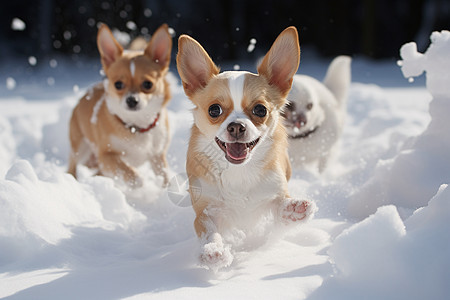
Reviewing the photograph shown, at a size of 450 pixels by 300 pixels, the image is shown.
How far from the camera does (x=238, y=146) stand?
2010mm

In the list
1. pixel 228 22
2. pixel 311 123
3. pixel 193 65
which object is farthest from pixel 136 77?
pixel 228 22

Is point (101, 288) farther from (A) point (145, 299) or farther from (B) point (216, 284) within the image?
(B) point (216, 284)

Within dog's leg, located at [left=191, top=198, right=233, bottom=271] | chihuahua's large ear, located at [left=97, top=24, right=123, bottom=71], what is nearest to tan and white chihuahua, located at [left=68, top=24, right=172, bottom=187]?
chihuahua's large ear, located at [left=97, top=24, right=123, bottom=71]

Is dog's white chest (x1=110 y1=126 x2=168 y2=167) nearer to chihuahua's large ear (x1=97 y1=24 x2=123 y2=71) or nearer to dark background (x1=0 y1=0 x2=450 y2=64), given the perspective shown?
chihuahua's large ear (x1=97 y1=24 x2=123 y2=71)

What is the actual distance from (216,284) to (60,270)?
23.7 inches

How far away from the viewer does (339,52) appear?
437 inches

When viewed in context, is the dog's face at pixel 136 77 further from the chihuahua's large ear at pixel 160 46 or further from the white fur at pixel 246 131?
the white fur at pixel 246 131

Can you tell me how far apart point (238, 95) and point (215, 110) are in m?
0.11

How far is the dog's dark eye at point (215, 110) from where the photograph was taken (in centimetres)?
204

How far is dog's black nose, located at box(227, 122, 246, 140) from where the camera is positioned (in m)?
1.92

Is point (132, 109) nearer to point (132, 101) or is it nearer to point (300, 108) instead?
point (132, 101)

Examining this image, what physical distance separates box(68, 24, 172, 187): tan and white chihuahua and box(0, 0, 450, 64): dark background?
7.40m

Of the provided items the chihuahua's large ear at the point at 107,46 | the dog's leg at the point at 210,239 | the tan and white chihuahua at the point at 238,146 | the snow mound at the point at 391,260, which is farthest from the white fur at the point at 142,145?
the snow mound at the point at 391,260

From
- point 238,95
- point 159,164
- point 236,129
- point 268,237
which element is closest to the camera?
point 236,129
